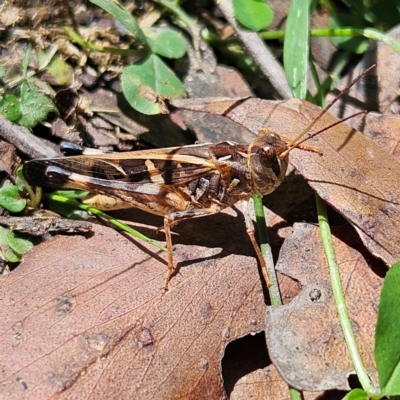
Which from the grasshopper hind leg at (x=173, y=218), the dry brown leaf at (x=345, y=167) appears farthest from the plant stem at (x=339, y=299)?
the grasshopper hind leg at (x=173, y=218)

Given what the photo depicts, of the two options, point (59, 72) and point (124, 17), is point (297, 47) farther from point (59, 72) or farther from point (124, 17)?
point (59, 72)

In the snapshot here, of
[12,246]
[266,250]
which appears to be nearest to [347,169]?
[266,250]

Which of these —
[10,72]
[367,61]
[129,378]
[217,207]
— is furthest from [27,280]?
[367,61]

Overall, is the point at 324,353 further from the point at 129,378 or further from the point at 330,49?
the point at 330,49

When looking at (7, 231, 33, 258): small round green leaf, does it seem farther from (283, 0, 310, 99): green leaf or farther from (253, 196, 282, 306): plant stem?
(283, 0, 310, 99): green leaf

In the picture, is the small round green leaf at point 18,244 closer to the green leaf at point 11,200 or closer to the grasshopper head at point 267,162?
the green leaf at point 11,200

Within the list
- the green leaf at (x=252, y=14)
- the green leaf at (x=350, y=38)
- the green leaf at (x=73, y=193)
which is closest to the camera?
the green leaf at (x=73, y=193)
